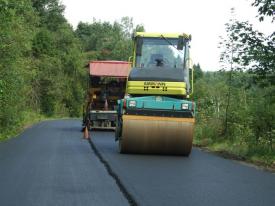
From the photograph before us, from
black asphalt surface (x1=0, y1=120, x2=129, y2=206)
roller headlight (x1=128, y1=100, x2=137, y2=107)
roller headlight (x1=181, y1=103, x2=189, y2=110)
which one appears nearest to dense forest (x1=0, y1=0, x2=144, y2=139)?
roller headlight (x1=128, y1=100, x2=137, y2=107)

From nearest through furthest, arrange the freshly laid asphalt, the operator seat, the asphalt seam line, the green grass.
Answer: the asphalt seam line < the freshly laid asphalt < the green grass < the operator seat

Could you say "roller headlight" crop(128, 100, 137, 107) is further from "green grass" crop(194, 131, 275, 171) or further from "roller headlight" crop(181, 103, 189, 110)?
"green grass" crop(194, 131, 275, 171)

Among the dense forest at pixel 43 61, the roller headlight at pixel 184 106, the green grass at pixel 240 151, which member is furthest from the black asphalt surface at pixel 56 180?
the dense forest at pixel 43 61

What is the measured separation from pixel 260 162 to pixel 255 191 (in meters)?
4.83

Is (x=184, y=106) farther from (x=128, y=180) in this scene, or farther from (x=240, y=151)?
(x=128, y=180)

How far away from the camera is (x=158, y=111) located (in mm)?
15031

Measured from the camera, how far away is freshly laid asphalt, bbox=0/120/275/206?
27.6ft

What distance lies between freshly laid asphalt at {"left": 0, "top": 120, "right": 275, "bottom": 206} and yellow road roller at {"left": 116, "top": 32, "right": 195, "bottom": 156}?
15.1 inches

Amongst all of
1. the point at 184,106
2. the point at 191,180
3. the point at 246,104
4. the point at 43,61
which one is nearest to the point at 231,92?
the point at 246,104

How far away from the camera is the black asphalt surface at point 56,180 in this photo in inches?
327

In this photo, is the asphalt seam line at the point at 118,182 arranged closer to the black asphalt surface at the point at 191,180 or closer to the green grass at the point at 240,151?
the black asphalt surface at the point at 191,180

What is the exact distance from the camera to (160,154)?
15.4 meters

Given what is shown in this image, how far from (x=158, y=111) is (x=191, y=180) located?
4.72 metres

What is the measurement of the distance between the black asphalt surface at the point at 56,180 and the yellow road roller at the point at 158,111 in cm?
128
